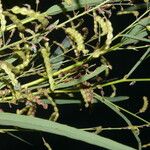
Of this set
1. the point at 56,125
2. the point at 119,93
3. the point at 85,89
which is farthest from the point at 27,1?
the point at 56,125

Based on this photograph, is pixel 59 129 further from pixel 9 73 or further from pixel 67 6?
pixel 67 6

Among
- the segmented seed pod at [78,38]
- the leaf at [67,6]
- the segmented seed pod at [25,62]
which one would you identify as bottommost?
the segmented seed pod at [25,62]

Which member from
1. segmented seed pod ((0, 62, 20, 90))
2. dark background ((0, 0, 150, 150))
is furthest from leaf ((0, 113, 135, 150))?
dark background ((0, 0, 150, 150))

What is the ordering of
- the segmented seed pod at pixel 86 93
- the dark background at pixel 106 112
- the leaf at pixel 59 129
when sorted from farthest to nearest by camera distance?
1. the dark background at pixel 106 112
2. the segmented seed pod at pixel 86 93
3. the leaf at pixel 59 129

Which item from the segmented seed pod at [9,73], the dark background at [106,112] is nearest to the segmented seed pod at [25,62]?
the segmented seed pod at [9,73]

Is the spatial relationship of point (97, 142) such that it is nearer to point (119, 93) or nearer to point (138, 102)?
point (119, 93)

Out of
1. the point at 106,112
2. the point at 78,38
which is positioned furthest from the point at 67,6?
the point at 106,112

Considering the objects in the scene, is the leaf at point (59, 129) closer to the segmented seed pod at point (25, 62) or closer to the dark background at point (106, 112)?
the segmented seed pod at point (25, 62)

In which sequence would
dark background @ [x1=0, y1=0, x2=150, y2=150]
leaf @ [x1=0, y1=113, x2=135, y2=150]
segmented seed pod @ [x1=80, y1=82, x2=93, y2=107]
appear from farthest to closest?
dark background @ [x1=0, y1=0, x2=150, y2=150], segmented seed pod @ [x1=80, y1=82, x2=93, y2=107], leaf @ [x1=0, y1=113, x2=135, y2=150]

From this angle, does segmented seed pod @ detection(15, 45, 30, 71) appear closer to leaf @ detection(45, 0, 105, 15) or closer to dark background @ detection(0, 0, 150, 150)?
leaf @ detection(45, 0, 105, 15)
